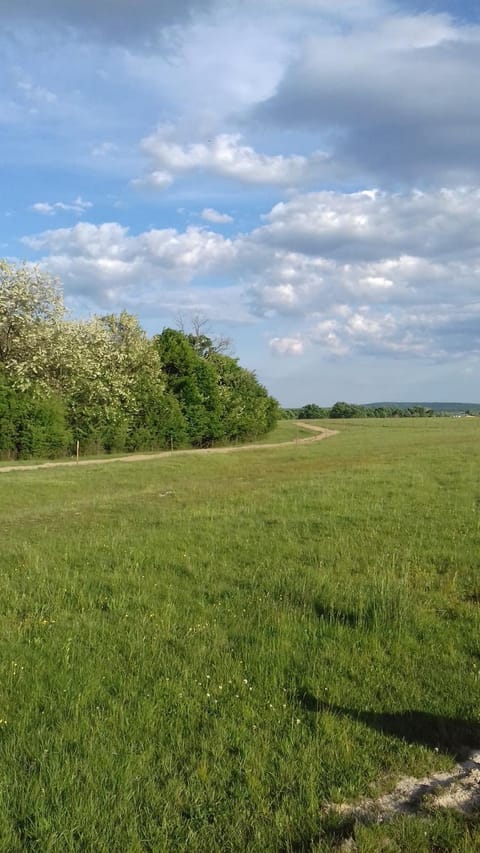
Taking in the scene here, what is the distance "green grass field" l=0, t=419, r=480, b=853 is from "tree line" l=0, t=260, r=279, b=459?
26.4 meters

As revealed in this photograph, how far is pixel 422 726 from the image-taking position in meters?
4.66

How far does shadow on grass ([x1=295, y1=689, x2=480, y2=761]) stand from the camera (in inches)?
173

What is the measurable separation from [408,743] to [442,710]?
2.09 ft

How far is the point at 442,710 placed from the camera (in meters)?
4.90

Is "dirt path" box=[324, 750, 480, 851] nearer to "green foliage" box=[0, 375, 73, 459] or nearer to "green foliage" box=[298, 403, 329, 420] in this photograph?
"green foliage" box=[0, 375, 73, 459]

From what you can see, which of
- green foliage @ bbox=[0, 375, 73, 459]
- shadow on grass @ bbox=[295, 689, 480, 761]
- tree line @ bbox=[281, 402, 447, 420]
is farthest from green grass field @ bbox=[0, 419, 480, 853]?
tree line @ bbox=[281, 402, 447, 420]

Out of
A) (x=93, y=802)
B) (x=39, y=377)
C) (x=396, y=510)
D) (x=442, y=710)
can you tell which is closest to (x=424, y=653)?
(x=442, y=710)

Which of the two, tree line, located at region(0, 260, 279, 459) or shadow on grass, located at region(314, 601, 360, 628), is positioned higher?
tree line, located at region(0, 260, 279, 459)

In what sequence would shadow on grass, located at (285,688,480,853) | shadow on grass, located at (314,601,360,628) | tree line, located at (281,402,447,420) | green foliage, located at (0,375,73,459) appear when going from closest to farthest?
shadow on grass, located at (285,688,480,853) < shadow on grass, located at (314,601,360,628) < green foliage, located at (0,375,73,459) < tree line, located at (281,402,447,420)

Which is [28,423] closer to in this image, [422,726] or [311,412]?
[422,726]

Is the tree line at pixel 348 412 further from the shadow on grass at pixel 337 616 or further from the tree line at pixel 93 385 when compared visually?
the shadow on grass at pixel 337 616

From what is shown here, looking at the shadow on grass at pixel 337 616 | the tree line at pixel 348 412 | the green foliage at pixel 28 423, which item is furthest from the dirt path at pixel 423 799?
the tree line at pixel 348 412

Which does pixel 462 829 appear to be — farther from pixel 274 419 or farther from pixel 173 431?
pixel 274 419

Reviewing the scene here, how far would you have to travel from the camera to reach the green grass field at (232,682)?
12.0 ft
